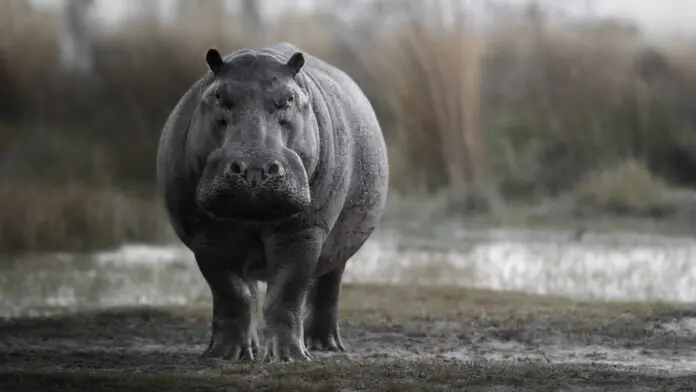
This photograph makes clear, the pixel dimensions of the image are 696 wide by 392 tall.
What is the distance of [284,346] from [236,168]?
80 centimetres

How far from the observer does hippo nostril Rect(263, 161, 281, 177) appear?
405 cm

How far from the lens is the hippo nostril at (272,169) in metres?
4.05

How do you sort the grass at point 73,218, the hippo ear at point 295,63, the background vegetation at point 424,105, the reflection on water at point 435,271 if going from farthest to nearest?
the background vegetation at point 424,105
the grass at point 73,218
the reflection on water at point 435,271
the hippo ear at point 295,63

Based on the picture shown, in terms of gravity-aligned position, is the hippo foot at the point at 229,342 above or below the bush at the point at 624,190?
below

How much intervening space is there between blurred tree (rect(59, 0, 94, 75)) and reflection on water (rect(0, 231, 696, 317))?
1298 millimetres

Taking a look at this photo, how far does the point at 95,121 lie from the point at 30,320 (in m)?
3.41

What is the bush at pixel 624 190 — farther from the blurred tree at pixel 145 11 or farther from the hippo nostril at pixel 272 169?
the hippo nostril at pixel 272 169

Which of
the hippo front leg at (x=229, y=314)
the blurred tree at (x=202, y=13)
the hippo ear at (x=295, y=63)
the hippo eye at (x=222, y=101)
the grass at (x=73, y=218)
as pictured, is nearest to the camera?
the hippo eye at (x=222, y=101)

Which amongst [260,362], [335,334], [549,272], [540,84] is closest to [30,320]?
[335,334]

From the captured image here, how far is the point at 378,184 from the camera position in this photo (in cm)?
514

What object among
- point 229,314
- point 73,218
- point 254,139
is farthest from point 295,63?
point 73,218

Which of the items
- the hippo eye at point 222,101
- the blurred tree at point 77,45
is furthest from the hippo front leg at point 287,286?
→ the blurred tree at point 77,45

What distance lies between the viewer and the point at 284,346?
4.57m

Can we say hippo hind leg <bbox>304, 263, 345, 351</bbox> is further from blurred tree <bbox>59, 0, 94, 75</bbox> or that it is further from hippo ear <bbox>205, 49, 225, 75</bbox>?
blurred tree <bbox>59, 0, 94, 75</bbox>
